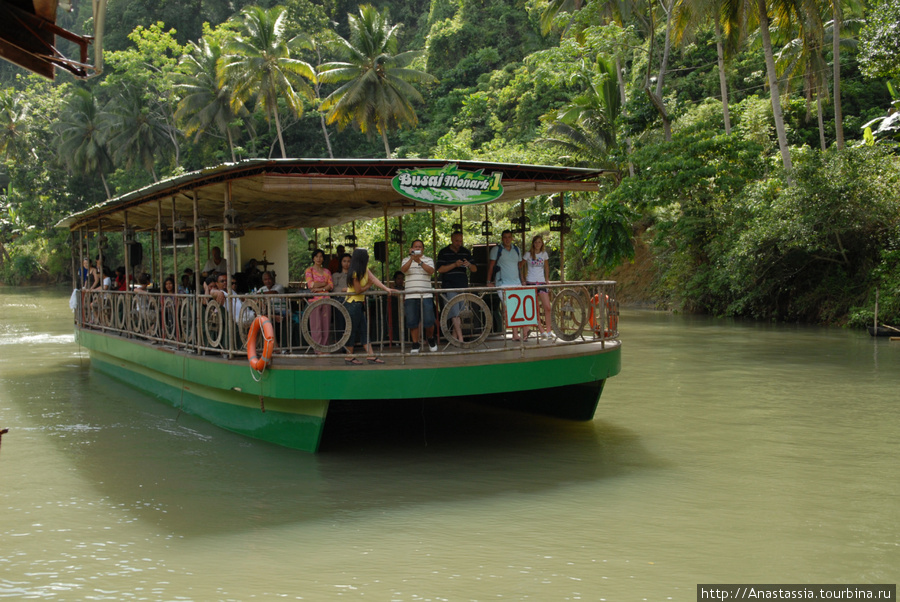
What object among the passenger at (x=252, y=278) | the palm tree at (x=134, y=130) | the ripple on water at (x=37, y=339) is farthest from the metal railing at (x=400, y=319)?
the palm tree at (x=134, y=130)

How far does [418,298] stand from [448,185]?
4.44 ft

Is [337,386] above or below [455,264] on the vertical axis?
below

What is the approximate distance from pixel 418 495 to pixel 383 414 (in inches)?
147

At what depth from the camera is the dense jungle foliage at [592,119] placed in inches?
883

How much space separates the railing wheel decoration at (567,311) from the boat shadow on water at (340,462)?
4.48ft

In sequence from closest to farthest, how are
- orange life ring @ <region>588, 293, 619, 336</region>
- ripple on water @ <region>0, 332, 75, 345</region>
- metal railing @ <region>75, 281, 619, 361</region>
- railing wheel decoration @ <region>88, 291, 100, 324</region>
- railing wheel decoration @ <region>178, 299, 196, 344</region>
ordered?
metal railing @ <region>75, 281, 619, 361</region>, orange life ring @ <region>588, 293, 619, 336</region>, railing wheel decoration @ <region>178, 299, 196, 344</region>, railing wheel decoration @ <region>88, 291, 100, 324</region>, ripple on water @ <region>0, 332, 75, 345</region>

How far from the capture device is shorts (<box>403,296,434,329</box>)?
9383mm

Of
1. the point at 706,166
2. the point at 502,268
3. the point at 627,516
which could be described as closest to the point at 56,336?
the point at 502,268

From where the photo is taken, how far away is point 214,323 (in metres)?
10.3

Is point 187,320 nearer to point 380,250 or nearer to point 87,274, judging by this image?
point 380,250

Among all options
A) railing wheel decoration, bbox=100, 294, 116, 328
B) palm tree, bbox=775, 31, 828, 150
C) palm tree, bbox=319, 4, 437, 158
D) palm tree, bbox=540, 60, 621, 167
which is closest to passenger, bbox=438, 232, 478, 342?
railing wheel decoration, bbox=100, 294, 116, 328

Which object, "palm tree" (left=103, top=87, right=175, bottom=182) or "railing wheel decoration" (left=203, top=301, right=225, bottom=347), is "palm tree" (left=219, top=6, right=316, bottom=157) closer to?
"palm tree" (left=103, top=87, right=175, bottom=182)

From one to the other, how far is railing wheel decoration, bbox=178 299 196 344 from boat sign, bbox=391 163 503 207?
11.7ft

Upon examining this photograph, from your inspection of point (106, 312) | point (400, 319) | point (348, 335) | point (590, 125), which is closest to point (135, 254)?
point (106, 312)
